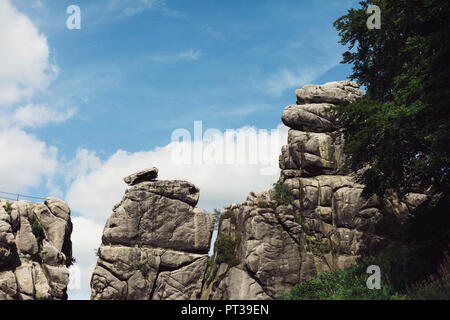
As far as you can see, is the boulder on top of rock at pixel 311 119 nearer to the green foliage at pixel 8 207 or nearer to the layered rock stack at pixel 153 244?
the layered rock stack at pixel 153 244

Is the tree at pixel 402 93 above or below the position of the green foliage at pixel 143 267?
above

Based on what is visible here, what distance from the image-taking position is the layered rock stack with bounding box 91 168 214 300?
111 ft

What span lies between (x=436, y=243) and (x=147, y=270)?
81.7 ft

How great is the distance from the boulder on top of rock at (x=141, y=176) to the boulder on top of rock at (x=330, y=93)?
59.6ft

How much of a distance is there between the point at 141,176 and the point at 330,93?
22.1 metres

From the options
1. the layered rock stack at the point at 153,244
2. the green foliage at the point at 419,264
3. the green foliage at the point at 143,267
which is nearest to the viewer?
the green foliage at the point at 419,264

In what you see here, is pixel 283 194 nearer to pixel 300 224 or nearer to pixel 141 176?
pixel 300 224

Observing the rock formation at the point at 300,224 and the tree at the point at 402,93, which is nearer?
the tree at the point at 402,93

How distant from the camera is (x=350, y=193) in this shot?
33375 mm

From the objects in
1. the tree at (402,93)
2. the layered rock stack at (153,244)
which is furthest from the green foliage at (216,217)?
the tree at (402,93)

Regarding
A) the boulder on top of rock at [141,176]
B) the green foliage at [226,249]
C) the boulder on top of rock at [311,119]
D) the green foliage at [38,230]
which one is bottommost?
the green foliage at [226,249]

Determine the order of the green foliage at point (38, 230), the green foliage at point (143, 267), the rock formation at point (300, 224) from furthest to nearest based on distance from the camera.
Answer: the green foliage at point (38, 230)
the green foliage at point (143, 267)
the rock formation at point (300, 224)

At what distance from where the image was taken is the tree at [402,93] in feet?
48.7
